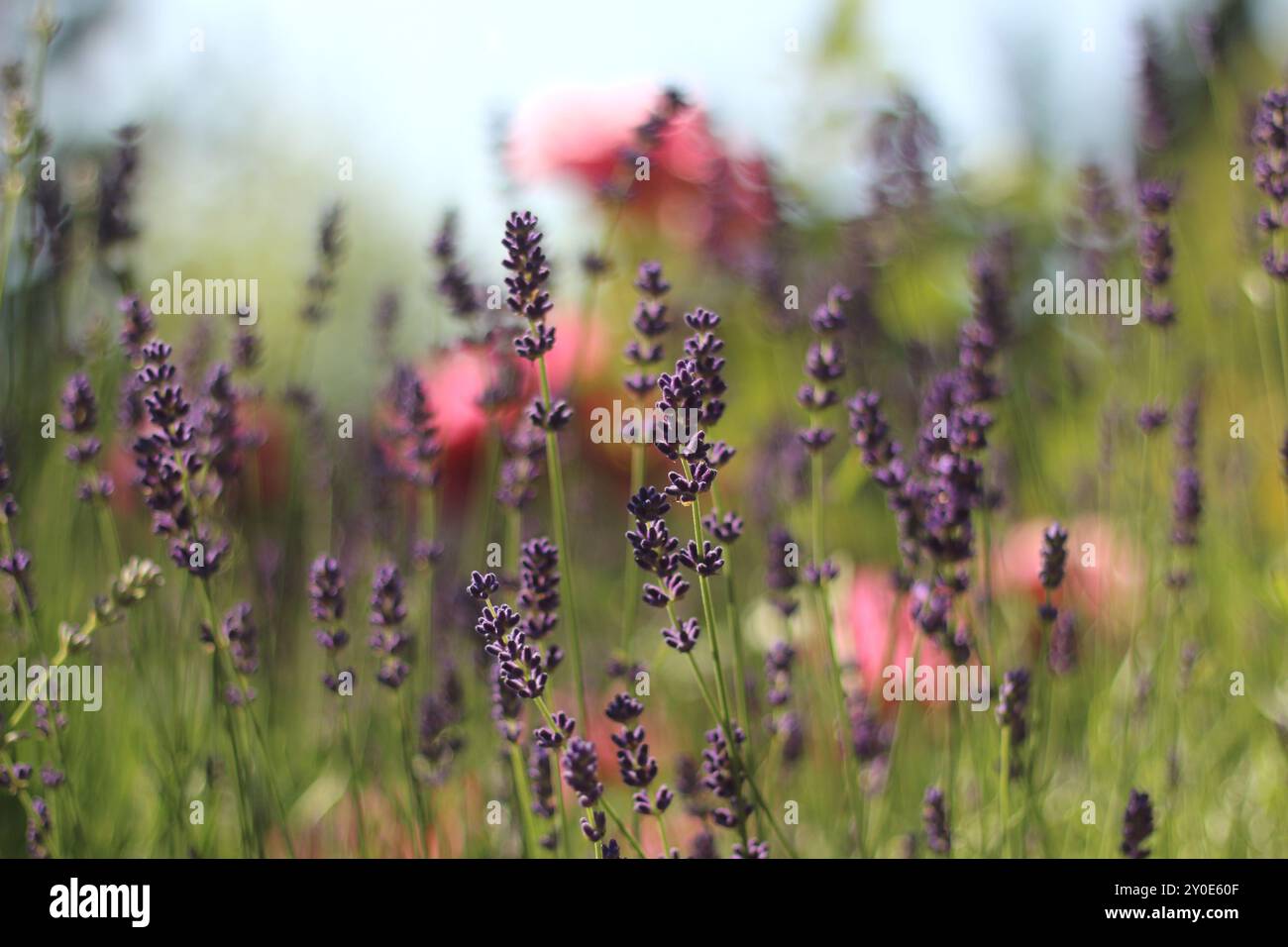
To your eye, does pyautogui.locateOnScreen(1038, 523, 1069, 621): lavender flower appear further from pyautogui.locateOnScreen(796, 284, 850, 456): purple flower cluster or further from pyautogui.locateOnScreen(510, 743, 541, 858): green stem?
pyautogui.locateOnScreen(510, 743, 541, 858): green stem

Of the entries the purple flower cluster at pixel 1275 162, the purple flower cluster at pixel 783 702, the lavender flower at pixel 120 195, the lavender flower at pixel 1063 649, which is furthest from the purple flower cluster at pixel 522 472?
the purple flower cluster at pixel 1275 162

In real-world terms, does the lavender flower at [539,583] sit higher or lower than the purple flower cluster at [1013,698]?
higher

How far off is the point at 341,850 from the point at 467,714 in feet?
0.76

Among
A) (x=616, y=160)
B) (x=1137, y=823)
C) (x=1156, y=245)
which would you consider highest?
(x=616, y=160)

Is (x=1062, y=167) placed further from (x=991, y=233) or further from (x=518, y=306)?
(x=518, y=306)

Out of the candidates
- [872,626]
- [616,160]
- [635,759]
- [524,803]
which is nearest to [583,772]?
[635,759]

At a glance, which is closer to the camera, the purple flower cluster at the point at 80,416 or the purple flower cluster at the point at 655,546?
the purple flower cluster at the point at 655,546

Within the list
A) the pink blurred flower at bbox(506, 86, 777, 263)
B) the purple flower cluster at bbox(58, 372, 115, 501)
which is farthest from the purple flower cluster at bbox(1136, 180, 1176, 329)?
the pink blurred flower at bbox(506, 86, 777, 263)

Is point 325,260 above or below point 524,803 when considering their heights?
above

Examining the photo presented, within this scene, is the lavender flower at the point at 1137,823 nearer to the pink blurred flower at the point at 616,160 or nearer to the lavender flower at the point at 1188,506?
the lavender flower at the point at 1188,506

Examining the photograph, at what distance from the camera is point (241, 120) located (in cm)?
309

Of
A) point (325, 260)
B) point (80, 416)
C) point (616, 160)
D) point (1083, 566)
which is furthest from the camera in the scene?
point (616, 160)

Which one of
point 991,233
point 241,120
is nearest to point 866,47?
point 991,233

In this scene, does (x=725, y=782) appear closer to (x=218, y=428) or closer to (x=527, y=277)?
(x=527, y=277)
